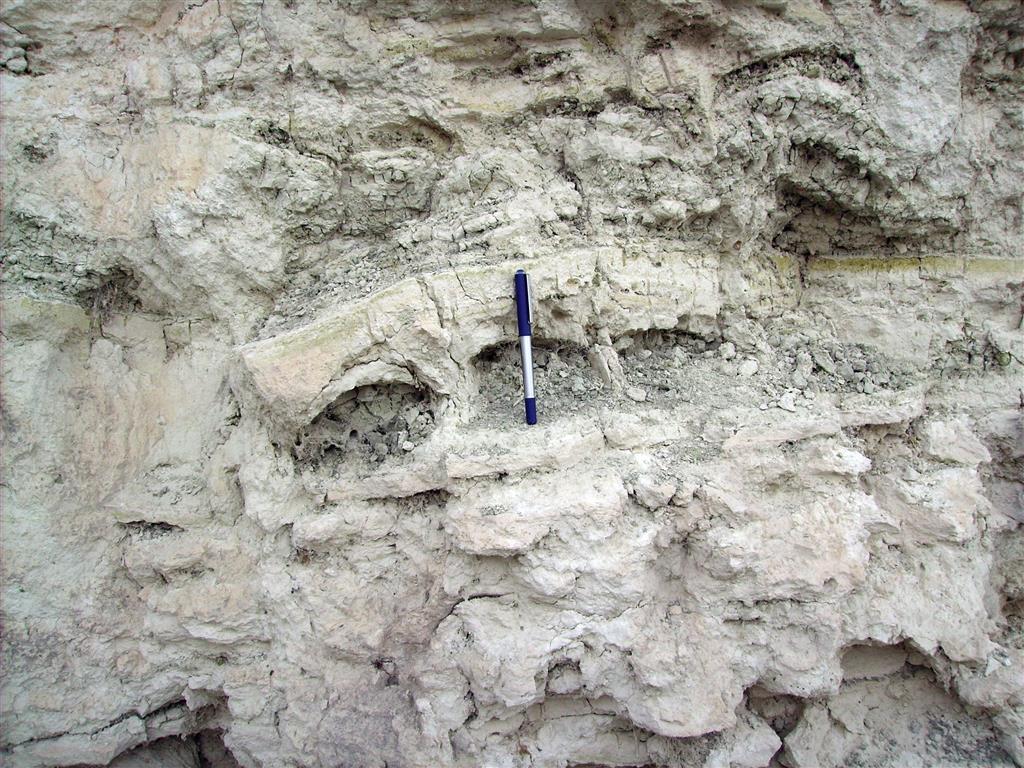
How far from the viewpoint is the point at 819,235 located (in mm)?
3127

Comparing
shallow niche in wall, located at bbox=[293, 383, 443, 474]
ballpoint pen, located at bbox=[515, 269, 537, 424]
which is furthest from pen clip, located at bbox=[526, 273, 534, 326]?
shallow niche in wall, located at bbox=[293, 383, 443, 474]

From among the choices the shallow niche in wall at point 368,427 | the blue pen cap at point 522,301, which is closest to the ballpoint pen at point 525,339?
the blue pen cap at point 522,301

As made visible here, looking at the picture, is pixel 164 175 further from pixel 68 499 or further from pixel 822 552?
pixel 822 552

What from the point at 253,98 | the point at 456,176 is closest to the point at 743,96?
the point at 456,176

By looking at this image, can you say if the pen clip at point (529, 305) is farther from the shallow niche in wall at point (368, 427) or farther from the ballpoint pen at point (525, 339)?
the shallow niche in wall at point (368, 427)

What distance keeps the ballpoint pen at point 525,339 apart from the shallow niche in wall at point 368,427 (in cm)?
39

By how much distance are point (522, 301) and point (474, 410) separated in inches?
20.3

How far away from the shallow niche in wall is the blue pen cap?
1.60ft

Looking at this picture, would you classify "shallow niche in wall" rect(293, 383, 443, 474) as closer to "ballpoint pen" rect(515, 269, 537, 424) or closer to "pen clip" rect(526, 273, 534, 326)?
"ballpoint pen" rect(515, 269, 537, 424)

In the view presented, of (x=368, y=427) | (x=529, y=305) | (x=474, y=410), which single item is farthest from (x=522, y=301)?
(x=368, y=427)

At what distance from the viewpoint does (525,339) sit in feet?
8.28

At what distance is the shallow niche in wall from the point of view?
259cm

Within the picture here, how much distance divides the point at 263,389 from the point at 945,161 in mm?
3333

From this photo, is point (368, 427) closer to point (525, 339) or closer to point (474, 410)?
point (474, 410)
